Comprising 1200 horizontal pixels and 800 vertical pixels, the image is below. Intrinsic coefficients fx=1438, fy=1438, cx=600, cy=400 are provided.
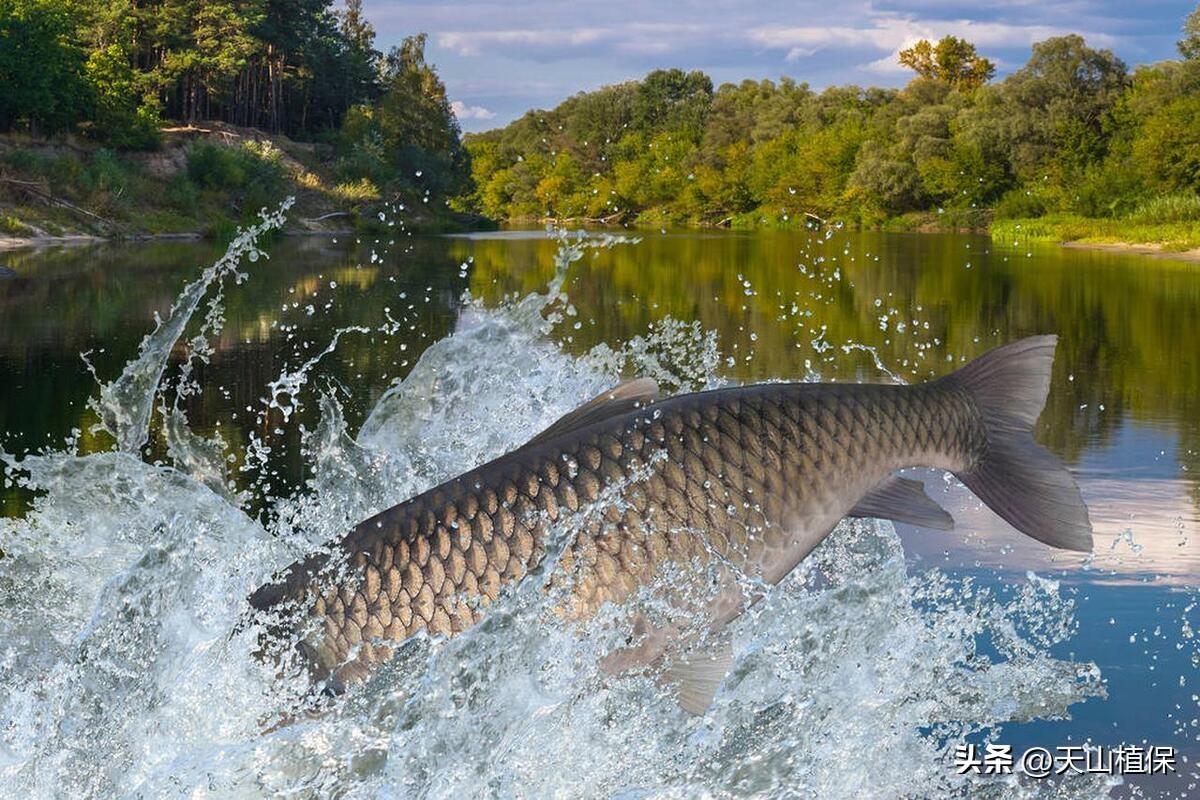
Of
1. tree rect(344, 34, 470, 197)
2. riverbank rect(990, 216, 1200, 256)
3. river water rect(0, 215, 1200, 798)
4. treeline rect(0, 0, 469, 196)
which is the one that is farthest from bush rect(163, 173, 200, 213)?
river water rect(0, 215, 1200, 798)

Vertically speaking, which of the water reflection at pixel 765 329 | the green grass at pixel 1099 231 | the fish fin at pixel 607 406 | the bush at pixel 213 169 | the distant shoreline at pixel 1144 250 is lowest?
the water reflection at pixel 765 329

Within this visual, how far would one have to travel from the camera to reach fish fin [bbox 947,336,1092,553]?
3.26 m

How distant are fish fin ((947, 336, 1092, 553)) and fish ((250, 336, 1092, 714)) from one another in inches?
2.3

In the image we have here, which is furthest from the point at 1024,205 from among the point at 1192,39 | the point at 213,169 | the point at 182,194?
the point at 182,194

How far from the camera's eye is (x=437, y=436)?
6.83 metres

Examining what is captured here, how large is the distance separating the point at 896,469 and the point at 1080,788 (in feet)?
5.14

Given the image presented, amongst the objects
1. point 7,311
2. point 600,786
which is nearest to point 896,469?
point 600,786

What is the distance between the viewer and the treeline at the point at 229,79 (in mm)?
47031

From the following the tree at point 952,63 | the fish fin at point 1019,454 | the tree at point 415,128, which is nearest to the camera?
the fish fin at point 1019,454

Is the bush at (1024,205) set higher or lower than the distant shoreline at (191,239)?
higher

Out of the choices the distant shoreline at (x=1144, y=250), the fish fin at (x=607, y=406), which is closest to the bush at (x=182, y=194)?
the distant shoreline at (x=1144, y=250)

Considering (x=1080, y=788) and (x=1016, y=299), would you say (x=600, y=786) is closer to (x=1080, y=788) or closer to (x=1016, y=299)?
(x=1080, y=788)

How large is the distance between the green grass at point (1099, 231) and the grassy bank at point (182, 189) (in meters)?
25.8

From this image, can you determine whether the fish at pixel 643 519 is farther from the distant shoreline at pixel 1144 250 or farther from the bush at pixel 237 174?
the bush at pixel 237 174
